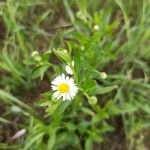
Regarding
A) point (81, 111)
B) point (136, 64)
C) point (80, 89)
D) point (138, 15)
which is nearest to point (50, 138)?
point (81, 111)

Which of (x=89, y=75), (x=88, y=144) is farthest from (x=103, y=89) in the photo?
(x=88, y=144)

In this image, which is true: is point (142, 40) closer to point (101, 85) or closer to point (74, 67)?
point (101, 85)

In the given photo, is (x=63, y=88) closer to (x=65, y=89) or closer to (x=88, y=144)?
(x=65, y=89)

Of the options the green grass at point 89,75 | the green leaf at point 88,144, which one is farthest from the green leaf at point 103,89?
the green leaf at point 88,144

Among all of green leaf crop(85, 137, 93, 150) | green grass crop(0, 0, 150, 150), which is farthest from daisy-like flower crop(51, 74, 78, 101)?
green leaf crop(85, 137, 93, 150)

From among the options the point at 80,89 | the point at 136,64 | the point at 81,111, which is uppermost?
the point at 136,64

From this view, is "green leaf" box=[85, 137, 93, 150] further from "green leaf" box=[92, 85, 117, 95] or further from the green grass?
"green leaf" box=[92, 85, 117, 95]
